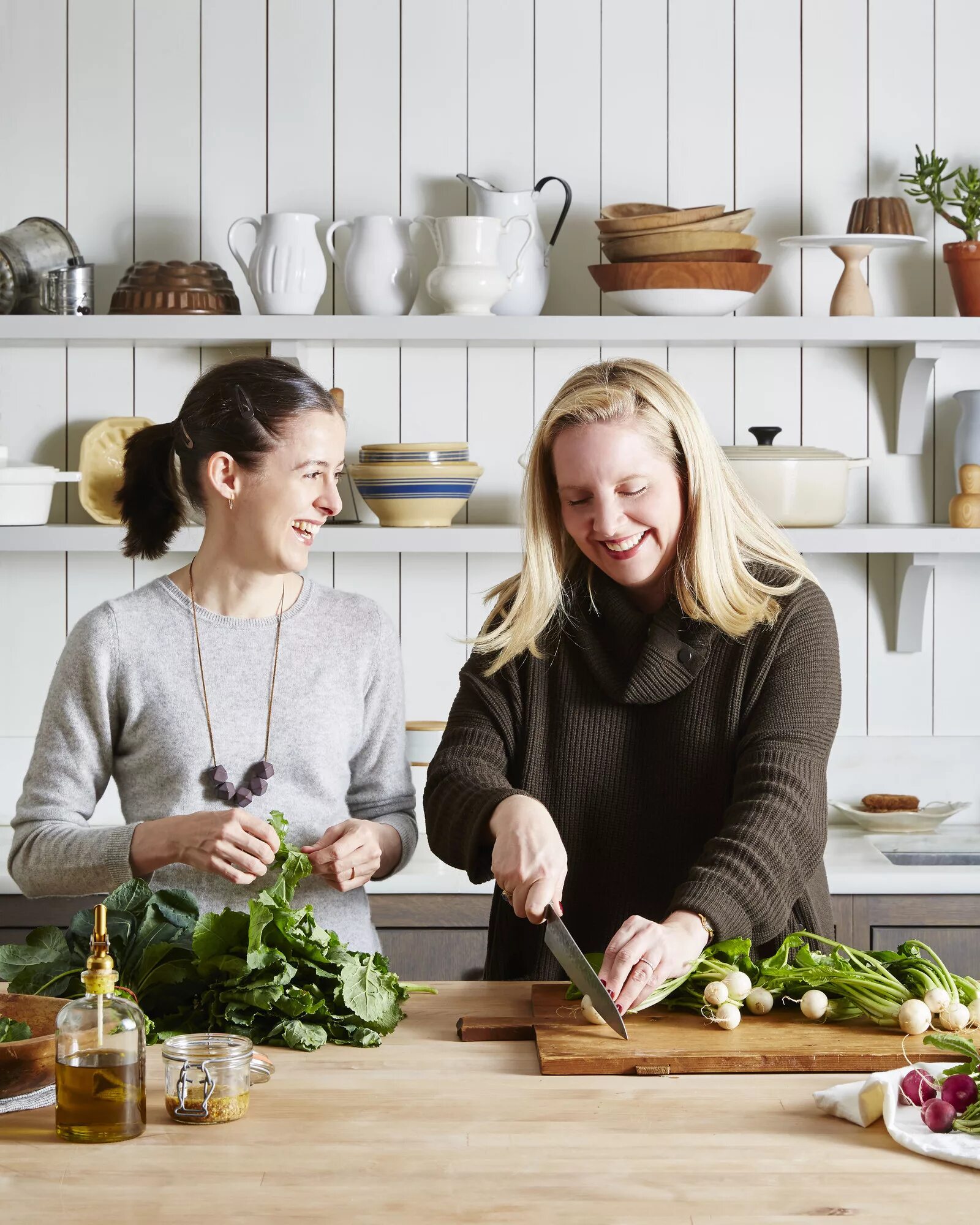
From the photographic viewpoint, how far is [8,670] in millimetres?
3057

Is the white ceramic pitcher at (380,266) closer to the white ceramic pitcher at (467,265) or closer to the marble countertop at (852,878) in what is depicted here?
the white ceramic pitcher at (467,265)

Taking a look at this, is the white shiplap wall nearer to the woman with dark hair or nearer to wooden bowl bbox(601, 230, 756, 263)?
wooden bowl bbox(601, 230, 756, 263)

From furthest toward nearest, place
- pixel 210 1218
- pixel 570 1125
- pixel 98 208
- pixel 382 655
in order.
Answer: pixel 98 208 → pixel 382 655 → pixel 570 1125 → pixel 210 1218

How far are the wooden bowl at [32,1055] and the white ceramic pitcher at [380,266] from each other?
183cm

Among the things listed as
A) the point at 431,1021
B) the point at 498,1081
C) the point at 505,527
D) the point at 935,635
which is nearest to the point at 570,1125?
the point at 498,1081

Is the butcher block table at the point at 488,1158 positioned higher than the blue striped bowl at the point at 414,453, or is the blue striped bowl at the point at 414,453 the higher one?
the blue striped bowl at the point at 414,453

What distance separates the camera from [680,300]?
108 inches

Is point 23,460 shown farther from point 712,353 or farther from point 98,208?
point 712,353

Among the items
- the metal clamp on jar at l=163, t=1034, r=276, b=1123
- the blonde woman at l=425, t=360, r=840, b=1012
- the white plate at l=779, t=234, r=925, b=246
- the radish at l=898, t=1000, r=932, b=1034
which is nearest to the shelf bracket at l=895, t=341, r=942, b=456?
the white plate at l=779, t=234, r=925, b=246

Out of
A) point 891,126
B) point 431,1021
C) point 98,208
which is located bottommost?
point 431,1021

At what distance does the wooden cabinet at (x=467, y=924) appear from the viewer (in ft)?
8.16

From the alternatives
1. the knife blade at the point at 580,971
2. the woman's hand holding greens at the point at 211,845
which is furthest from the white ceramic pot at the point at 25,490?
the knife blade at the point at 580,971

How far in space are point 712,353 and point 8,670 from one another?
1.71 m

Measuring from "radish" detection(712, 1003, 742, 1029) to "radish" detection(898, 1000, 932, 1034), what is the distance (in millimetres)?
158
